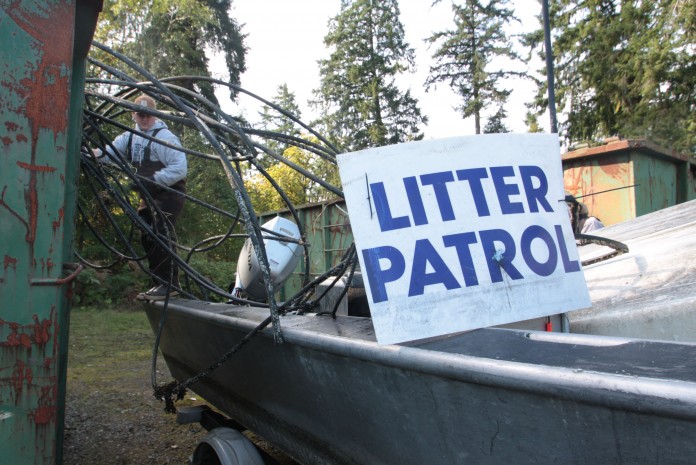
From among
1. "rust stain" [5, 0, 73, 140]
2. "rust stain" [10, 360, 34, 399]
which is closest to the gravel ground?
"rust stain" [10, 360, 34, 399]

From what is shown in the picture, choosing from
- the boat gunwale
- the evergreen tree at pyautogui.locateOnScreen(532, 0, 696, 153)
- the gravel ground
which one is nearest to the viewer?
the boat gunwale

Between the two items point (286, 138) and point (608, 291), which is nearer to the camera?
point (608, 291)

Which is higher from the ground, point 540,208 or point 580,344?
point 540,208

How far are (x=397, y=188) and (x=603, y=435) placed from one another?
34.6 inches

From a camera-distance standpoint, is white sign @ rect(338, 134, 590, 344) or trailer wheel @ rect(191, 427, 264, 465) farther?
trailer wheel @ rect(191, 427, 264, 465)

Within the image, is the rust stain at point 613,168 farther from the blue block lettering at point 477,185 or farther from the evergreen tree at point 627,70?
the evergreen tree at point 627,70

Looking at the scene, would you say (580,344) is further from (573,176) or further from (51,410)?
(573,176)

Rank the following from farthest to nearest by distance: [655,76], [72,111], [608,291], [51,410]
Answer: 1. [655,76]
2. [608,291]
3. [72,111]
4. [51,410]

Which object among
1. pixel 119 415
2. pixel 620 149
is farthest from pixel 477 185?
pixel 620 149

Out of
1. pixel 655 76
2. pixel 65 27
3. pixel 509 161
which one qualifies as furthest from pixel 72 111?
pixel 655 76

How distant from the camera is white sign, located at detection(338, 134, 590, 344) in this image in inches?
62.6

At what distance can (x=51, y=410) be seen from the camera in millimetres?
1641

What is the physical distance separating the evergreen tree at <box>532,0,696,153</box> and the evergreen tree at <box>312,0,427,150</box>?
13003 mm

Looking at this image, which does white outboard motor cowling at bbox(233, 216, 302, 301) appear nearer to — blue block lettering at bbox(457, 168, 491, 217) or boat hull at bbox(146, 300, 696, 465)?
boat hull at bbox(146, 300, 696, 465)
